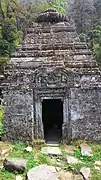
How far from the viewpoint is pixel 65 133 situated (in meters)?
11.2

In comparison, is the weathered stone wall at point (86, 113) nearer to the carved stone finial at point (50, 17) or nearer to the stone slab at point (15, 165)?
the stone slab at point (15, 165)

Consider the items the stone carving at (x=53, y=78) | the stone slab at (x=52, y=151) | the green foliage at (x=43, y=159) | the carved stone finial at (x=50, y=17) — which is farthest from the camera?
the carved stone finial at (x=50, y=17)

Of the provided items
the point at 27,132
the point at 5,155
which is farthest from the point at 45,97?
the point at 5,155

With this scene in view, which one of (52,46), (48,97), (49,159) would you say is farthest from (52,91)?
(49,159)

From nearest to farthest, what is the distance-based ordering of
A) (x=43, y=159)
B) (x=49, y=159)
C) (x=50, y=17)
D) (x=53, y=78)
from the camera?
(x=43, y=159) → (x=49, y=159) → (x=53, y=78) → (x=50, y=17)

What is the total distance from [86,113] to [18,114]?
2.62m

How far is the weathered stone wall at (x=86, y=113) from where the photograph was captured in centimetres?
1104

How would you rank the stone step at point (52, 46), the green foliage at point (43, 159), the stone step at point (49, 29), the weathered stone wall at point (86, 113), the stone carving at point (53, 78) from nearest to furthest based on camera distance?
the green foliage at point (43, 159), the stone carving at point (53, 78), the weathered stone wall at point (86, 113), the stone step at point (52, 46), the stone step at point (49, 29)

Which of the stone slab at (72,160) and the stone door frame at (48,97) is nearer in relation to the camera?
the stone slab at (72,160)

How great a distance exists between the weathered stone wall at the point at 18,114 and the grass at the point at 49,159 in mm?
458

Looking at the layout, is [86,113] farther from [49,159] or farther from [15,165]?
[15,165]

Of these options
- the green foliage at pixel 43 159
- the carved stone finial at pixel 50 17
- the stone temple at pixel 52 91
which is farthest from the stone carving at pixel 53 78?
the carved stone finial at pixel 50 17

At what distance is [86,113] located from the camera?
36.5 feet

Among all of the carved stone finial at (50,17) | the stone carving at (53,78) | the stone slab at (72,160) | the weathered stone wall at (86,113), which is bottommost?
the stone slab at (72,160)
